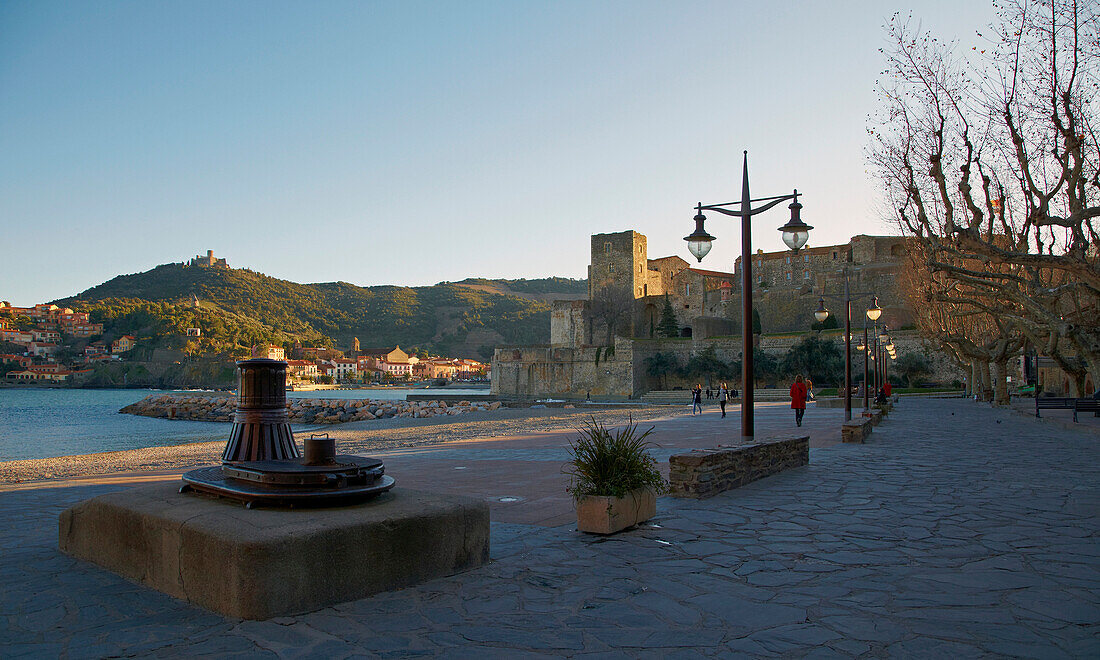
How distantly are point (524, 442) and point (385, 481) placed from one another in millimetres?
11710

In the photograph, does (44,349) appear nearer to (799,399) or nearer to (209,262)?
(209,262)

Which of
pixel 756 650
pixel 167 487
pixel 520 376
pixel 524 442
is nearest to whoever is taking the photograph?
pixel 756 650

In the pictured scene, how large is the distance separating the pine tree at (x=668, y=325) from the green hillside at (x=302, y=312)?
47.3 meters

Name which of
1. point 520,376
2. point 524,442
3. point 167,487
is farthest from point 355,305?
point 167,487

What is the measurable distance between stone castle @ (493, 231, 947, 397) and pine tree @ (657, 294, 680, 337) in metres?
0.76

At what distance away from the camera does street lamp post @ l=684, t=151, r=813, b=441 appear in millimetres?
8962

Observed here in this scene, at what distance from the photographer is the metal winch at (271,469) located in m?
4.19

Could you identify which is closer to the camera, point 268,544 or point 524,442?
point 268,544

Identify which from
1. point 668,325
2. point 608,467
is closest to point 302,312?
point 668,325

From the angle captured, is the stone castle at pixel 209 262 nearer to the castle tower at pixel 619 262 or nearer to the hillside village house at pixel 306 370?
the hillside village house at pixel 306 370

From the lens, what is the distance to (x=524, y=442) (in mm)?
16219

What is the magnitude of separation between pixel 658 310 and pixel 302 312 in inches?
3507

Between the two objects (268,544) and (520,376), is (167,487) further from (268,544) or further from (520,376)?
(520,376)

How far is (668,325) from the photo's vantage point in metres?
67.2
